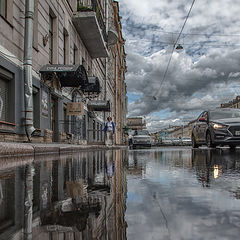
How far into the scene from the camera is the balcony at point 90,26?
17.7m

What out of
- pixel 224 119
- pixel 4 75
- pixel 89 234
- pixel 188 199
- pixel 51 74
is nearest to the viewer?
pixel 89 234

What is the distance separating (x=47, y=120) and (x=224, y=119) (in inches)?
281

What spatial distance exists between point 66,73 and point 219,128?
6.93 metres

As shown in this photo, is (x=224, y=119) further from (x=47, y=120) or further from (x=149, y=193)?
(x=149, y=193)

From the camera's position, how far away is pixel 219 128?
10953mm

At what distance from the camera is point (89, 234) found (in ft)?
3.66

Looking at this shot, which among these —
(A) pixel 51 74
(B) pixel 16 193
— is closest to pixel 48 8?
(A) pixel 51 74

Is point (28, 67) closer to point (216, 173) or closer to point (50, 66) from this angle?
point (50, 66)

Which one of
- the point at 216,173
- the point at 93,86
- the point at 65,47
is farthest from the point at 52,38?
the point at 216,173

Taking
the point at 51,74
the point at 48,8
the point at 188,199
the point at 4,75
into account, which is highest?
the point at 48,8

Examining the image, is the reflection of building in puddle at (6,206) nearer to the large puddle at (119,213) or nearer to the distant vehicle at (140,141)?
the large puddle at (119,213)

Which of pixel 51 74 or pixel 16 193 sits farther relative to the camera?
pixel 51 74

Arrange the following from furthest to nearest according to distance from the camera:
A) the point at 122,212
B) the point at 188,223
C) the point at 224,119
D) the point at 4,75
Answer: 1. the point at 224,119
2. the point at 4,75
3. the point at 122,212
4. the point at 188,223

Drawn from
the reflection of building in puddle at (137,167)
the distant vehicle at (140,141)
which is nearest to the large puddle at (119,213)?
the reflection of building in puddle at (137,167)
